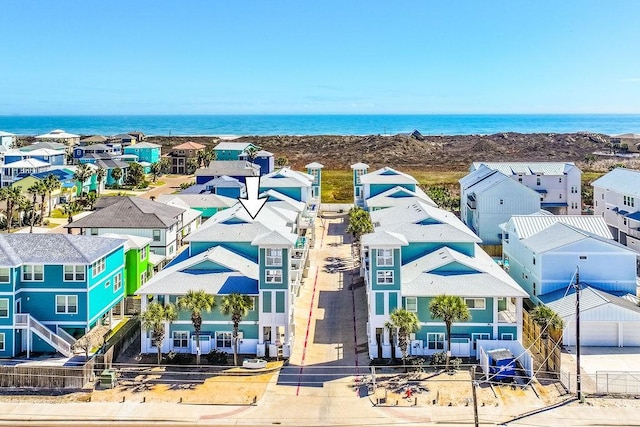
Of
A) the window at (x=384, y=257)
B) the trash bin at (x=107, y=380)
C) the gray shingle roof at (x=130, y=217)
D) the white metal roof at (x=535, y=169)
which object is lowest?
the trash bin at (x=107, y=380)

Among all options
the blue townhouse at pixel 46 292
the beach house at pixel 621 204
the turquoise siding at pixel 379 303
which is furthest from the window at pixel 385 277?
the beach house at pixel 621 204

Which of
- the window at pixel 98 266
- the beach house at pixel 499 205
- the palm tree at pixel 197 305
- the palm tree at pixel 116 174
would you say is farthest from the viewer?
the palm tree at pixel 116 174

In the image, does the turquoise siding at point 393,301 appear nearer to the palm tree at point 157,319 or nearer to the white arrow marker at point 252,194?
the white arrow marker at point 252,194

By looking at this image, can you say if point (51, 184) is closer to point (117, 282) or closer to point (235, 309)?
point (117, 282)

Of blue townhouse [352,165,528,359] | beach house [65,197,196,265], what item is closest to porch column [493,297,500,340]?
blue townhouse [352,165,528,359]

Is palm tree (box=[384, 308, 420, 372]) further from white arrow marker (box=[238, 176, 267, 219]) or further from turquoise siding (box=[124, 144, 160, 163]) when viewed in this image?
turquoise siding (box=[124, 144, 160, 163])

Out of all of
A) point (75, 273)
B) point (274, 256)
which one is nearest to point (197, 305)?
point (274, 256)

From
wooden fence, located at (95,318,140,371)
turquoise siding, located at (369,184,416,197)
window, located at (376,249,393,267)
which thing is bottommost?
wooden fence, located at (95,318,140,371)

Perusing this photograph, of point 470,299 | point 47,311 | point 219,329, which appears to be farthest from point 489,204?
point 47,311
